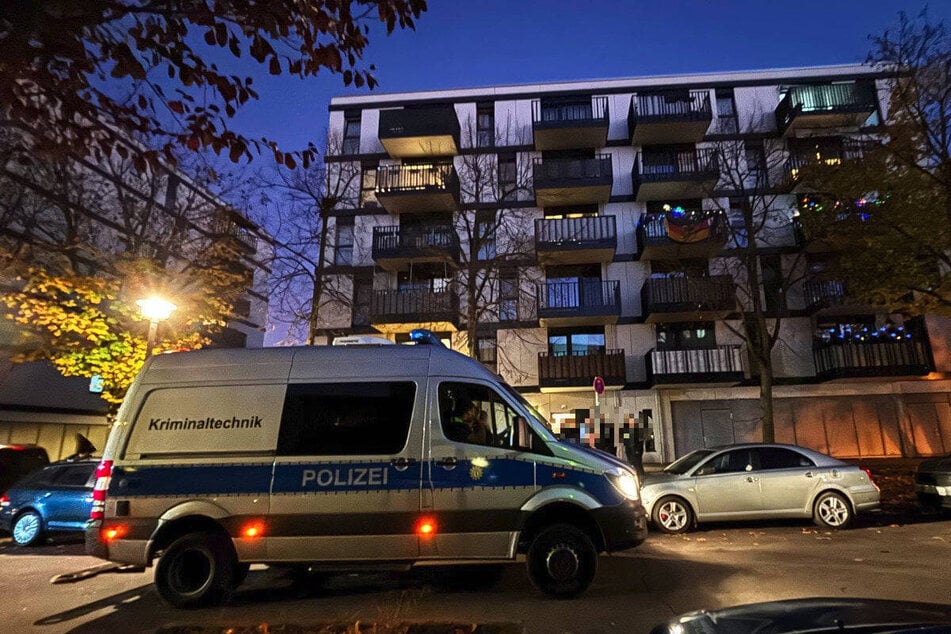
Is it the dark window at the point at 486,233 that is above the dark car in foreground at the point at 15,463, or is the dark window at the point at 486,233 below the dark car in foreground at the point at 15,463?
above

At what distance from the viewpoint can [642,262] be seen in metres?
22.9

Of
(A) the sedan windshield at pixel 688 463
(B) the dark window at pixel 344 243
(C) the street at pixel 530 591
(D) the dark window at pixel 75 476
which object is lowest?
(C) the street at pixel 530 591

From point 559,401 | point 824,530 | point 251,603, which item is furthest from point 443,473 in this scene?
point 559,401

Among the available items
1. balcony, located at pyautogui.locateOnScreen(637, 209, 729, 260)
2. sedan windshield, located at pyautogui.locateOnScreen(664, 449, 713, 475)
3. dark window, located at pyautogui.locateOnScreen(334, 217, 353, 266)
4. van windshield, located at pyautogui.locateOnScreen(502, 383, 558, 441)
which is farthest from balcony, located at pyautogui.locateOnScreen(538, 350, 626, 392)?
van windshield, located at pyautogui.locateOnScreen(502, 383, 558, 441)

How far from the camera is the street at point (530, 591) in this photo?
17.4 ft

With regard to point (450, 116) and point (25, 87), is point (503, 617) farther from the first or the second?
point (450, 116)

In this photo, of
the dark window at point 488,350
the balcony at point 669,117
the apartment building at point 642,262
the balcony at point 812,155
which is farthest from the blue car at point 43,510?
the balcony at point 669,117

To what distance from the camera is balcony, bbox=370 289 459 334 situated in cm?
2145

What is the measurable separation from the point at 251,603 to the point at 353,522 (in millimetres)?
1490

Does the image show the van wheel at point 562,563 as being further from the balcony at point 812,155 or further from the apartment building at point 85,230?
the balcony at point 812,155

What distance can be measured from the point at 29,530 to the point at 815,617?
42.0ft

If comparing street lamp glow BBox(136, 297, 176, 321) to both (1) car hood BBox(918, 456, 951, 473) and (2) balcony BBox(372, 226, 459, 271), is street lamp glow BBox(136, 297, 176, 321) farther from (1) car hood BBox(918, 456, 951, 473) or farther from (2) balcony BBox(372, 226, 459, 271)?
(1) car hood BBox(918, 456, 951, 473)

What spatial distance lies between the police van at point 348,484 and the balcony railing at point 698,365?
50.1 feet

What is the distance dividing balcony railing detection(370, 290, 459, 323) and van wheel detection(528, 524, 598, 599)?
15.4 m
